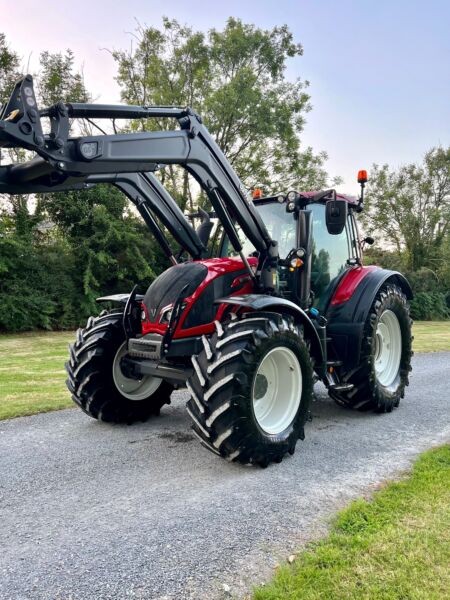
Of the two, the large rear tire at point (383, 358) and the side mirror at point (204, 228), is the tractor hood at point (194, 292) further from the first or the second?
the large rear tire at point (383, 358)

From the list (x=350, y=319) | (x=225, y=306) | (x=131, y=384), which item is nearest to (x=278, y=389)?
(x=225, y=306)

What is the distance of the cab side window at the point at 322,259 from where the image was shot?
18.4ft

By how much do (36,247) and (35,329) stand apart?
323cm

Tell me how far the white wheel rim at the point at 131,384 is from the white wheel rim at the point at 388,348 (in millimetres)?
2743

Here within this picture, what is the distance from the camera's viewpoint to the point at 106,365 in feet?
16.8

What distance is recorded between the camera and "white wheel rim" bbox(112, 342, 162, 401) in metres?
5.23

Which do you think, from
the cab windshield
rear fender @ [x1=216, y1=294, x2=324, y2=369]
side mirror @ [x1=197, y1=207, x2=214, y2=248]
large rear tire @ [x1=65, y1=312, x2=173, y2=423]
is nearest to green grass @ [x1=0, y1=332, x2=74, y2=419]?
large rear tire @ [x1=65, y1=312, x2=173, y2=423]

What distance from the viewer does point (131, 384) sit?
17.6 feet

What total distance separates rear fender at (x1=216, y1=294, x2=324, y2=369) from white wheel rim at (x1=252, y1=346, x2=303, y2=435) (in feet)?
1.27

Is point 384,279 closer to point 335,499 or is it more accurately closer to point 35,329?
point 335,499

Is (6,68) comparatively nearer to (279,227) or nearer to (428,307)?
(279,227)

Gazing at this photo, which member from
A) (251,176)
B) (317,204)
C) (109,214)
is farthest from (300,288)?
(251,176)

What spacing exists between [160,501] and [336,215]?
123 inches

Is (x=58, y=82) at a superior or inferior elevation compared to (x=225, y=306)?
superior
